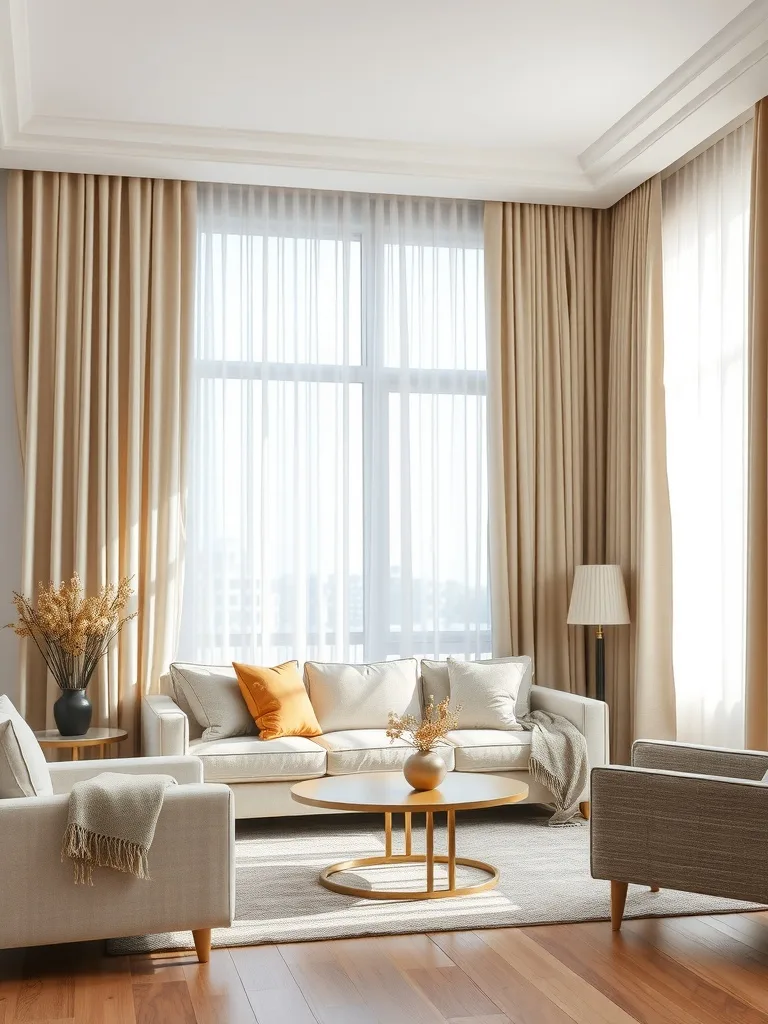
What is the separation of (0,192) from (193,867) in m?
3.93

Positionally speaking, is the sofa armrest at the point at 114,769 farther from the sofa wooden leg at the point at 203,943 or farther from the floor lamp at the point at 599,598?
the floor lamp at the point at 599,598

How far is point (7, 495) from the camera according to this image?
5676mm

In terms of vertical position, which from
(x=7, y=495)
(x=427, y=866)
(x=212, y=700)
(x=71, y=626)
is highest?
(x=7, y=495)

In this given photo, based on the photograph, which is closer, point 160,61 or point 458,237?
point 160,61

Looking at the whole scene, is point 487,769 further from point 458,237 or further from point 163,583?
point 458,237

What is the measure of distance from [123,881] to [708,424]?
3.59m

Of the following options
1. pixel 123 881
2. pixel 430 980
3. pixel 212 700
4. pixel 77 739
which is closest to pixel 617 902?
pixel 430 980

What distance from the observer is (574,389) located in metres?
6.35

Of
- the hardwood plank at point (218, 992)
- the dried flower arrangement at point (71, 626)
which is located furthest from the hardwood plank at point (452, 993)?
the dried flower arrangement at point (71, 626)

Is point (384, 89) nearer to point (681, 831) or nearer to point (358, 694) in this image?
point (358, 694)

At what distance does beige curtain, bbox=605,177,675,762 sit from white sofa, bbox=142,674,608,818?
0.54 m

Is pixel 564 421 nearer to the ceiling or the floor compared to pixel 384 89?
nearer to the floor

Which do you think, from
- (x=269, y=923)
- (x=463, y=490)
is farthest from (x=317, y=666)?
(x=269, y=923)

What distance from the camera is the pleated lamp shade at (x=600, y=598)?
18.9 ft
